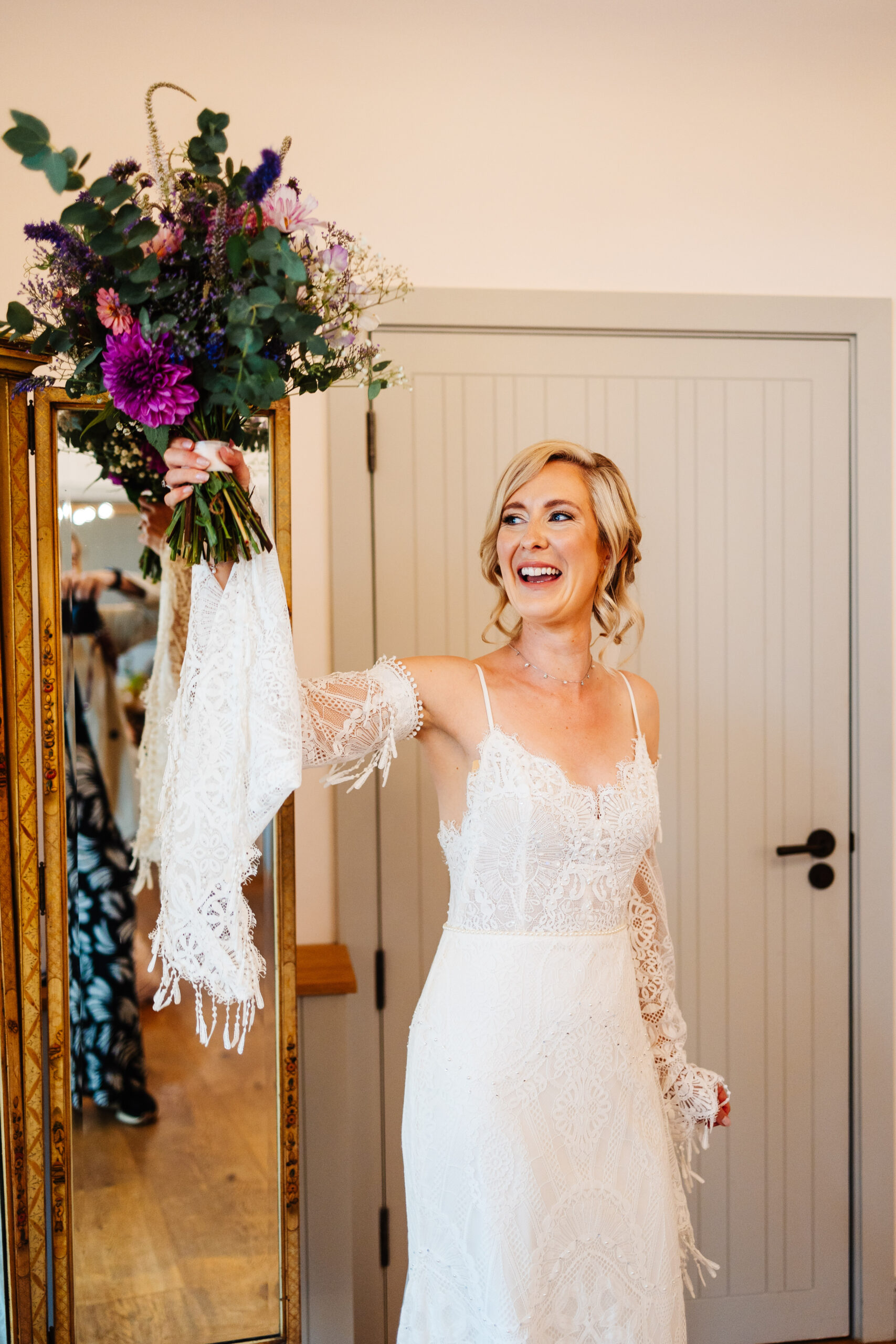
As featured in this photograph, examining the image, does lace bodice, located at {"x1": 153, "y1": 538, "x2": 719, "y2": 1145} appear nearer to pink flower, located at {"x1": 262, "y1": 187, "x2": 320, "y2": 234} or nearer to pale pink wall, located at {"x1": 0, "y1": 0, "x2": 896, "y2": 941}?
pink flower, located at {"x1": 262, "y1": 187, "x2": 320, "y2": 234}

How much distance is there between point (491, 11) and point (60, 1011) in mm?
2230

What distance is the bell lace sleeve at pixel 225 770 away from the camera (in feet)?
3.94

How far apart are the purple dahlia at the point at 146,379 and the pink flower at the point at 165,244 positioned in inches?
3.5

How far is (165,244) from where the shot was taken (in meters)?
1.12

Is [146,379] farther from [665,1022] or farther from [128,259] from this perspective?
[665,1022]

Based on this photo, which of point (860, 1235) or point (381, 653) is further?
point (860, 1235)

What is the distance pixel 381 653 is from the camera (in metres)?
Result: 2.19

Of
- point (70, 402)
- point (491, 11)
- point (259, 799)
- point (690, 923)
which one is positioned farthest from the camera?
point (690, 923)

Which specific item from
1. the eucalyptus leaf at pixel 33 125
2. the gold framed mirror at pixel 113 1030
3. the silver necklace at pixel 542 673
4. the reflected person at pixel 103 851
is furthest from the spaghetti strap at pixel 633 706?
the eucalyptus leaf at pixel 33 125

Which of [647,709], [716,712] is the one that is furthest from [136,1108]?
[716,712]

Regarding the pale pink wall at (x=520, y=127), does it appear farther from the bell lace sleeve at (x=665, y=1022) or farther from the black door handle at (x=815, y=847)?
the black door handle at (x=815, y=847)

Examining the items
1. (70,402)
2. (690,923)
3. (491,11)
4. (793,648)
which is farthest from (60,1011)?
(491,11)

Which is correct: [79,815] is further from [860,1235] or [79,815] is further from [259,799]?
[860,1235]

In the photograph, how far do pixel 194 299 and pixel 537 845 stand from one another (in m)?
0.86
